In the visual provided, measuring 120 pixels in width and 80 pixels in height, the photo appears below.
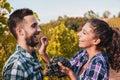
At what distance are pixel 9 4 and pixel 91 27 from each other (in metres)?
6.84

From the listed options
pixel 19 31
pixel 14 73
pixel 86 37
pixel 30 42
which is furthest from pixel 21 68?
pixel 86 37

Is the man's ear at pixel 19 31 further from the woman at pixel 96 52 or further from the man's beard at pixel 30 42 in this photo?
the woman at pixel 96 52

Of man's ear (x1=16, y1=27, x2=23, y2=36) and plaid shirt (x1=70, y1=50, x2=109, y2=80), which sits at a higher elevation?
man's ear (x1=16, y1=27, x2=23, y2=36)

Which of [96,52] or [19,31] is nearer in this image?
[19,31]

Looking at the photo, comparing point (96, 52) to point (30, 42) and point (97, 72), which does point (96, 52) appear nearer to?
point (97, 72)

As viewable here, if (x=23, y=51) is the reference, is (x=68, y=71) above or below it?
below

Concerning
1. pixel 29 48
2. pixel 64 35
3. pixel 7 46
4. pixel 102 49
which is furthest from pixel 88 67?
pixel 64 35

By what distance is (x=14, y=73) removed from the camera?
422 centimetres

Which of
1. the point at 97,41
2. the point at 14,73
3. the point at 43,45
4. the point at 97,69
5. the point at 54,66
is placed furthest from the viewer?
the point at 97,41

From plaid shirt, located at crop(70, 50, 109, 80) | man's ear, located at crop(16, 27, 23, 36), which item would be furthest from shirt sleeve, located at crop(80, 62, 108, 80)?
man's ear, located at crop(16, 27, 23, 36)

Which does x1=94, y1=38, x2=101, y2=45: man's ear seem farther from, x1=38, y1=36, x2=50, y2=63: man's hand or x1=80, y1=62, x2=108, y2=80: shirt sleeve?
x1=38, y1=36, x2=50, y2=63: man's hand

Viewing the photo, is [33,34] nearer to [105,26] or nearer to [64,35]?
[105,26]

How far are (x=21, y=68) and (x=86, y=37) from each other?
1741 millimetres

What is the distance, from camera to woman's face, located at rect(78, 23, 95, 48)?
572cm
